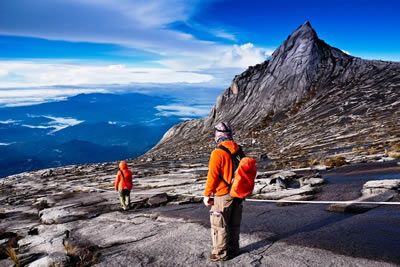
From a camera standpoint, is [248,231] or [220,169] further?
[248,231]

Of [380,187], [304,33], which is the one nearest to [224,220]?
[380,187]

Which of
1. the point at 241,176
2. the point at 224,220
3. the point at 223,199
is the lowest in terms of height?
the point at 224,220

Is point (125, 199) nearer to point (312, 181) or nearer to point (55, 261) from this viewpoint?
point (55, 261)

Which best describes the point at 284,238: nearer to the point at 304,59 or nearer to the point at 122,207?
the point at 122,207

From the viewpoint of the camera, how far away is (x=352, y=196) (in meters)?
13.8

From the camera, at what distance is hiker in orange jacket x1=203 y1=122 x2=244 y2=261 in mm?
8273

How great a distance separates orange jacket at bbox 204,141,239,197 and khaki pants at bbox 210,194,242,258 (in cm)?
31

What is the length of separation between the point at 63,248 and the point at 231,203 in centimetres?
768

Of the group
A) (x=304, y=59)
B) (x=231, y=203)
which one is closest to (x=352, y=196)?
(x=231, y=203)

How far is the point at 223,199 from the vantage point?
27.7 feet

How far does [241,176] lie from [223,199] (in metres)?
0.91

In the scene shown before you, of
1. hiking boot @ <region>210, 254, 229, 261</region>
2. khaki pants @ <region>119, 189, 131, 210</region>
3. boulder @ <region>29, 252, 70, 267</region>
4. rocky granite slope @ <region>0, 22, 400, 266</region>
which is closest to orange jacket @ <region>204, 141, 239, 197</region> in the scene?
hiking boot @ <region>210, 254, 229, 261</region>

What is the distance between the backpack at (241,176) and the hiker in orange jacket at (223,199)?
9cm

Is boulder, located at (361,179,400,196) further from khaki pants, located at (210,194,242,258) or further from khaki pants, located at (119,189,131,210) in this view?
khaki pants, located at (119,189,131,210)
